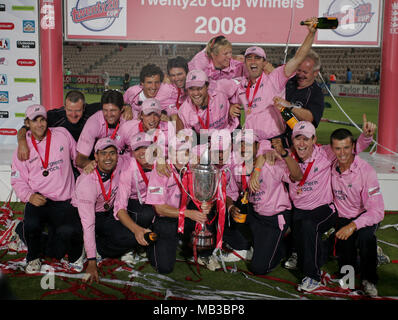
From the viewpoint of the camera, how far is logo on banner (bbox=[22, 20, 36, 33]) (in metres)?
7.00

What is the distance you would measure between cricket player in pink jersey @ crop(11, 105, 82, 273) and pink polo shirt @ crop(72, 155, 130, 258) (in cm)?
18

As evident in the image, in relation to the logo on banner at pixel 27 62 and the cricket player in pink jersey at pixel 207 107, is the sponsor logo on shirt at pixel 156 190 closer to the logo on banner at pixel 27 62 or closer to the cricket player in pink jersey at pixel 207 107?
the cricket player in pink jersey at pixel 207 107

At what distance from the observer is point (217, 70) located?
17.2 ft

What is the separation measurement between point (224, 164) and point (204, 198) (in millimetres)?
486

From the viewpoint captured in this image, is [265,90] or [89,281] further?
[265,90]

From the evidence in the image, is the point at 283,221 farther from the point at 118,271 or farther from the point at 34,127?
the point at 34,127

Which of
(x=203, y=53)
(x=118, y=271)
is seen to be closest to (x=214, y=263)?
(x=118, y=271)

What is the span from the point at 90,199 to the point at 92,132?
865 millimetres

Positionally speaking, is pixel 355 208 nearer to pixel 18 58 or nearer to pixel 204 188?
pixel 204 188

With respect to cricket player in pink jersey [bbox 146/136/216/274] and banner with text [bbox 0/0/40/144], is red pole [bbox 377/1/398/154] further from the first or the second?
banner with text [bbox 0/0/40/144]

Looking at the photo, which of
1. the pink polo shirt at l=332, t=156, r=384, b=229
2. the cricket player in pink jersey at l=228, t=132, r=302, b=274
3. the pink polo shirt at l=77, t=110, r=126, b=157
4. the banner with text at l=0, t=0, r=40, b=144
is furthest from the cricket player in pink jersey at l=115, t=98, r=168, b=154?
the banner with text at l=0, t=0, r=40, b=144

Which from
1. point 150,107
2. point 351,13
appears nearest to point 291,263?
point 150,107

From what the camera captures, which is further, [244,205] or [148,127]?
[148,127]

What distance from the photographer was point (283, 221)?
4.23m
